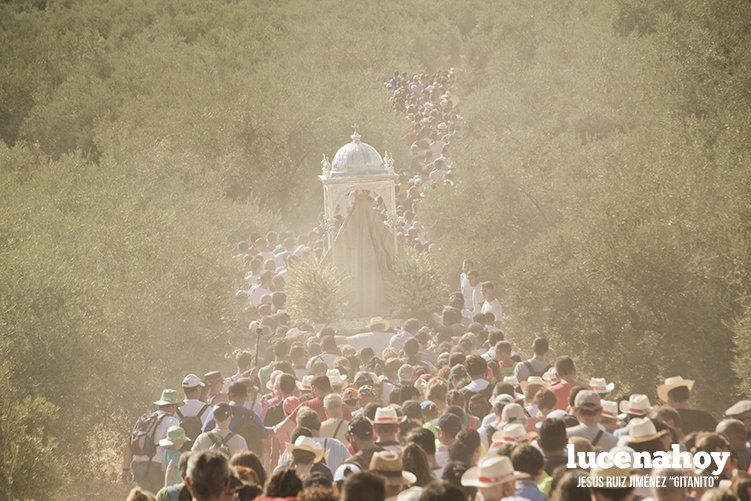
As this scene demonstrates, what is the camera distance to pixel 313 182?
5369cm

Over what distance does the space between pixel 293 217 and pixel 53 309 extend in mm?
29073

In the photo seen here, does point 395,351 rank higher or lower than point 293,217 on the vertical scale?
lower

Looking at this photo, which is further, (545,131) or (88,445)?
(545,131)

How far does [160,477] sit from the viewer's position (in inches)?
574

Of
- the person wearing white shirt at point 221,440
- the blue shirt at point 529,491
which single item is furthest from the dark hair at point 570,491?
the person wearing white shirt at point 221,440

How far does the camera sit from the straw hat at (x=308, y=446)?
11.4 metres

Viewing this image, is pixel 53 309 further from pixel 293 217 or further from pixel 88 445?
pixel 293 217

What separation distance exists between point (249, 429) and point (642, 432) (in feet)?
15.7

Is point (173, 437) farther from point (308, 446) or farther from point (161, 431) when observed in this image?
point (308, 446)

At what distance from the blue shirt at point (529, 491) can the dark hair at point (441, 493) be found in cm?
139

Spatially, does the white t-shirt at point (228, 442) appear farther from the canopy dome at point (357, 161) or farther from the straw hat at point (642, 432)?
the canopy dome at point (357, 161)

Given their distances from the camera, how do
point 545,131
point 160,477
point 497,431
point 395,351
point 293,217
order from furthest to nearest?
1. point 293,217
2. point 545,131
3. point 395,351
4. point 160,477
5. point 497,431

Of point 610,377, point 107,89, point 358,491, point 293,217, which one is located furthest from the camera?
point 107,89

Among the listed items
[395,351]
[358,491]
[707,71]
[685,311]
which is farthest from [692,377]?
[707,71]
